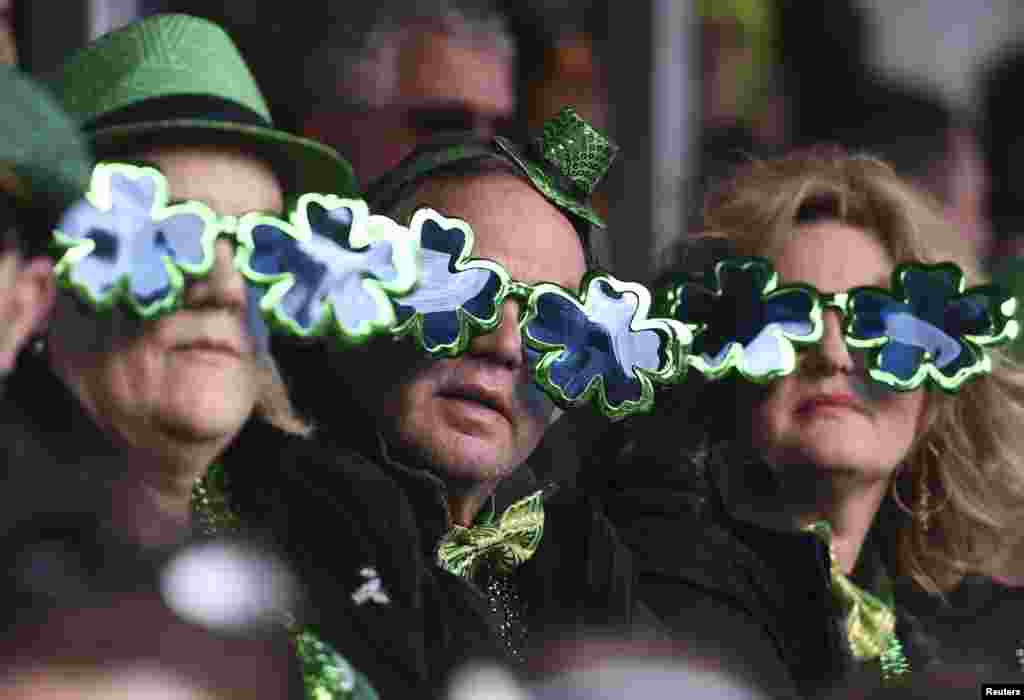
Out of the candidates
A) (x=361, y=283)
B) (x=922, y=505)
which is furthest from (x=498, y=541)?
(x=922, y=505)

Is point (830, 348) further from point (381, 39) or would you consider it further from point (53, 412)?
point (53, 412)

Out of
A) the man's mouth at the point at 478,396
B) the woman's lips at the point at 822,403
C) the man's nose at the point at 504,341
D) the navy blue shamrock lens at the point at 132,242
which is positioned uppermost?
the navy blue shamrock lens at the point at 132,242

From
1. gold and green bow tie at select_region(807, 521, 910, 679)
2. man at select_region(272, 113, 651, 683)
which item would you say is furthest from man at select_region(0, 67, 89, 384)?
gold and green bow tie at select_region(807, 521, 910, 679)

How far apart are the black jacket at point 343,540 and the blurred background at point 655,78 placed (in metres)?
0.32

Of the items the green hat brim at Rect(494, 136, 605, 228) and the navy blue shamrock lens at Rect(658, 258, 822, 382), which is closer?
the green hat brim at Rect(494, 136, 605, 228)

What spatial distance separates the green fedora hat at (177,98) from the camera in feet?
4.06

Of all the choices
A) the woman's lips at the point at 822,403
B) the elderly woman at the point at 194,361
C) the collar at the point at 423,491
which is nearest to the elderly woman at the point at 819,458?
the woman's lips at the point at 822,403

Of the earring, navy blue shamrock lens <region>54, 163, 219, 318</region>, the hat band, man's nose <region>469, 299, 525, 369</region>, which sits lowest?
the earring

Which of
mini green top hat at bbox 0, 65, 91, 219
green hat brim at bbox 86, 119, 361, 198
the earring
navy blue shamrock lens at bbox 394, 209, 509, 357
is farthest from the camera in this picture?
the earring

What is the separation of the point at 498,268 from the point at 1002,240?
4.26 ft

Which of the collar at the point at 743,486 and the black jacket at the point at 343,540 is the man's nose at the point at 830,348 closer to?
the collar at the point at 743,486

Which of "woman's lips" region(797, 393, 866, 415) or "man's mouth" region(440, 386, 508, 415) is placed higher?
"man's mouth" region(440, 386, 508, 415)

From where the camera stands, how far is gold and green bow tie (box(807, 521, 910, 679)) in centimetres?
171

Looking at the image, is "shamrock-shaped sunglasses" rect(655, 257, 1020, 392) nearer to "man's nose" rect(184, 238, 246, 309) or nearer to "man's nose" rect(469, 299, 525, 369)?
"man's nose" rect(469, 299, 525, 369)
